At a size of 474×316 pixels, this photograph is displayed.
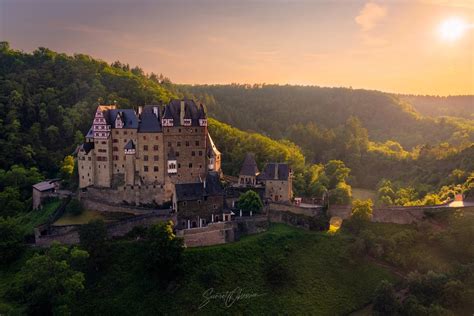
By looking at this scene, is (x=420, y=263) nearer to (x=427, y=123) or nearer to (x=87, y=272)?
(x=87, y=272)

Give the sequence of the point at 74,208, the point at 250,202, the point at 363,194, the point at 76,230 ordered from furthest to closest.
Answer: the point at 363,194, the point at 250,202, the point at 74,208, the point at 76,230

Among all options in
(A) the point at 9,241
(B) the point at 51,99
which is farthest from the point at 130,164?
(B) the point at 51,99

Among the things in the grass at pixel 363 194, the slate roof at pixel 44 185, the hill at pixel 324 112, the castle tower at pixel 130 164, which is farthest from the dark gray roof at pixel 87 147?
the hill at pixel 324 112

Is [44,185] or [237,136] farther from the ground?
[237,136]

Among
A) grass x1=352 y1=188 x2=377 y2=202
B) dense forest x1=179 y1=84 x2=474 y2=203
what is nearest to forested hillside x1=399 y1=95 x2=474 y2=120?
dense forest x1=179 y1=84 x2=474 y2=203

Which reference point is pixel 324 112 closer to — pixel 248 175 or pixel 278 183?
pixel 248 175

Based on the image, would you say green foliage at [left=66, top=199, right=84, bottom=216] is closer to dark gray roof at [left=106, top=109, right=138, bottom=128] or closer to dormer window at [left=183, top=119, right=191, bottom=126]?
dark gray roof at [left=106, top=109, right=138, bottom=128]

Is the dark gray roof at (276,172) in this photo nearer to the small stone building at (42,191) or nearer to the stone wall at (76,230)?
the stone wall at (76,230)
